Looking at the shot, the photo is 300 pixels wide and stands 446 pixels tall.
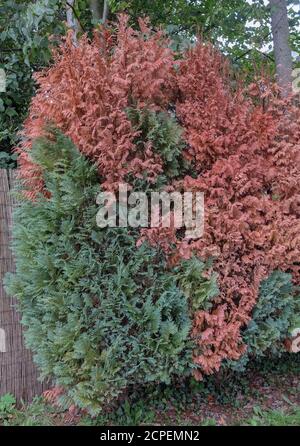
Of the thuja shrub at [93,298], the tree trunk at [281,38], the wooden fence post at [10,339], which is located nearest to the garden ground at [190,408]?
the wooden fence post at [10,339]

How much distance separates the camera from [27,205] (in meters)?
2.79

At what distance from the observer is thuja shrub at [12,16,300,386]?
260cm

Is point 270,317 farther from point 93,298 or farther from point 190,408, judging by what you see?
point 93,298

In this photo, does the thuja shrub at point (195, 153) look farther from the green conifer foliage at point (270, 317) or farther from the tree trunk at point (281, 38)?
the tree trunk at point (281, 38)

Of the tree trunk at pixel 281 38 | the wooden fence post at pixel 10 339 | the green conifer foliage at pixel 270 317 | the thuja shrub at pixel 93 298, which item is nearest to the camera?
the thuja shrub at pixel 93 298

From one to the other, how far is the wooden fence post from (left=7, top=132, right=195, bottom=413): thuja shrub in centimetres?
61

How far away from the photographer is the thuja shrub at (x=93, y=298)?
2.51 m

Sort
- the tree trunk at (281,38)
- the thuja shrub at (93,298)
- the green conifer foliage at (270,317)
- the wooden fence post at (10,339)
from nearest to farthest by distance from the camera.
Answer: the thuja shrub at (93,298) → the green conifer foliage at (270,317) → the wooden fence post at (10,339) → the tree trunk at (281,38)

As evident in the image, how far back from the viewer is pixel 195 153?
2.80 m

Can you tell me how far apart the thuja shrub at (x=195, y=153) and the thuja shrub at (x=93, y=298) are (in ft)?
0.36

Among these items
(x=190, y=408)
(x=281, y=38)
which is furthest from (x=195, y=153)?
(x=281, y=38)
